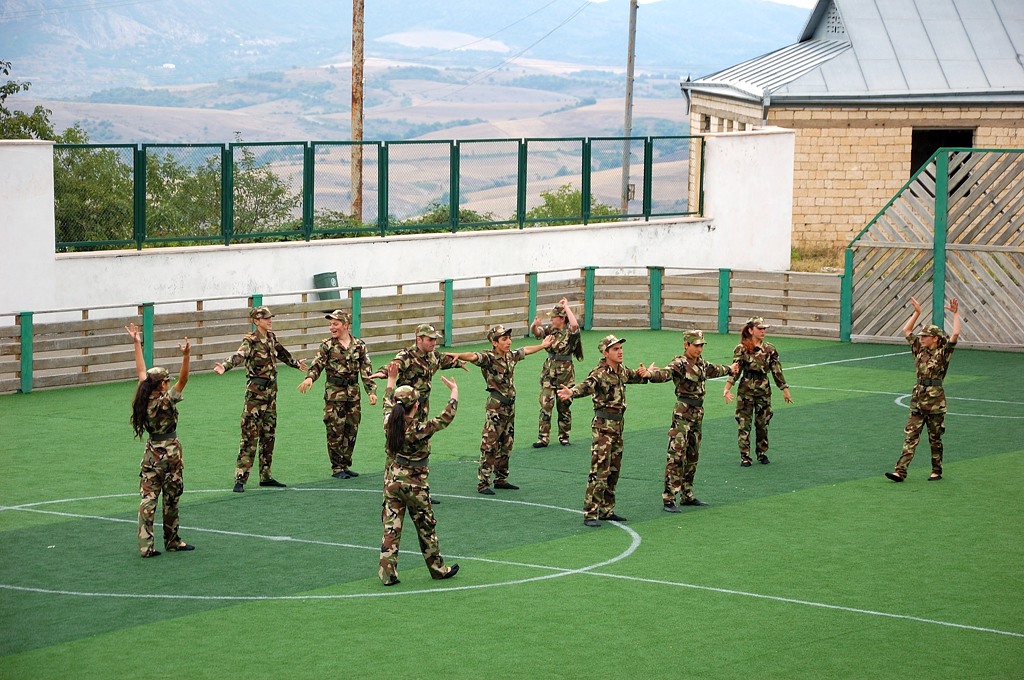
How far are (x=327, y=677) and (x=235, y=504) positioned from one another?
6.36 meters

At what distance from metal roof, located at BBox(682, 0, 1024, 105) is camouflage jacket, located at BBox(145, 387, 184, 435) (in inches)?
1185

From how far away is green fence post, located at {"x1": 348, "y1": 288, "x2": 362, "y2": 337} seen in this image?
29.7 meters

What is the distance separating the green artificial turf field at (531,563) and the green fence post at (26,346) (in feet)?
6.23

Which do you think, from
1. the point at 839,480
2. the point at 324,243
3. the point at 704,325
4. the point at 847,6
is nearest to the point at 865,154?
the point at 847,6

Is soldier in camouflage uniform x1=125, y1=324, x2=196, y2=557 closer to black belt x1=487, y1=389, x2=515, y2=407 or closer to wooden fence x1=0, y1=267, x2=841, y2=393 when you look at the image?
black belt x1=487, y1=389, x2=515, y2=407

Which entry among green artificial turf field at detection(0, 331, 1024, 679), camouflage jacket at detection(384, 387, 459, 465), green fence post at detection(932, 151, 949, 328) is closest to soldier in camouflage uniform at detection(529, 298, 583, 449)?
green artificial turf field at detection(0, 331, 1024, 679)

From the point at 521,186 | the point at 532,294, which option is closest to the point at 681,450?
the point at 532,294

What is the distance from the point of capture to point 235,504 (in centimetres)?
1825

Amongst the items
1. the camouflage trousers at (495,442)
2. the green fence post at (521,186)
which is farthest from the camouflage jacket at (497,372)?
the green fence post at (521,186)

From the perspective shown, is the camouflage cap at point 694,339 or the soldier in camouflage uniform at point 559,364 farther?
the soldier in camouflage uniform at point 559,364

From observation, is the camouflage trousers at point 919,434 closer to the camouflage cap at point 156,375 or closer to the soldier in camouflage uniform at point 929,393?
the soldier in camouflage uniform at point 929,393

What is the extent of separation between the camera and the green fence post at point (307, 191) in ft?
104

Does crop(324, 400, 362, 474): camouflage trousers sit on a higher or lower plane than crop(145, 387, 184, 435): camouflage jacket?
lower

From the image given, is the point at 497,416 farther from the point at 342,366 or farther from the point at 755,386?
the point at 755,386
